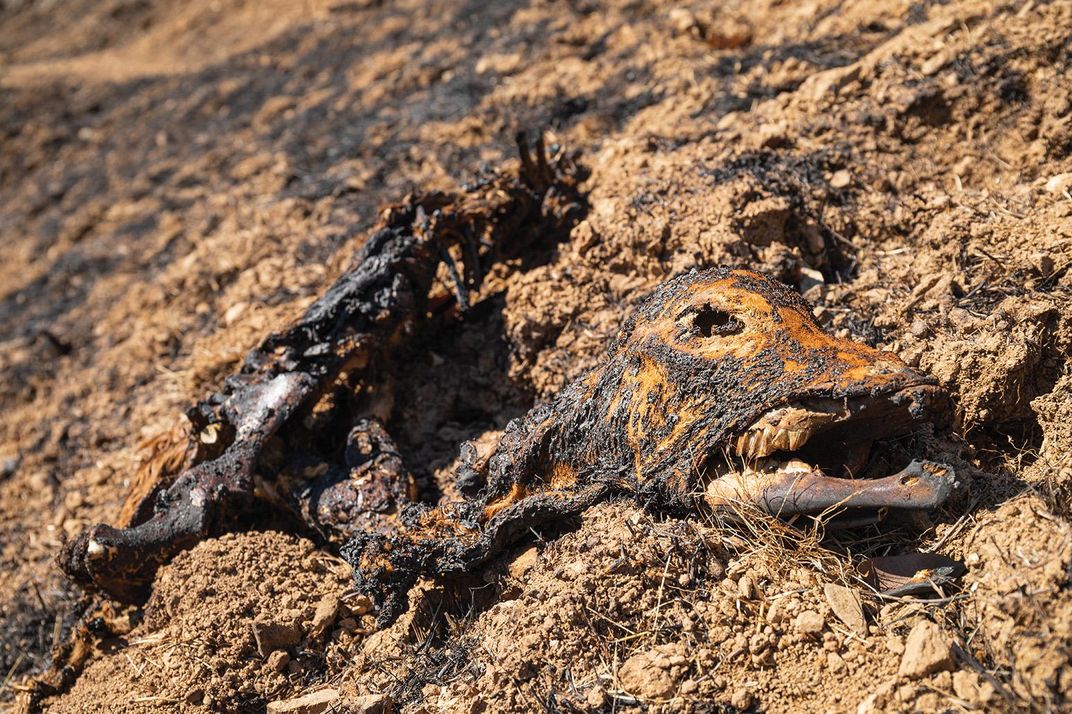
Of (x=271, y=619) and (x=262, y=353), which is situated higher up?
(x=262, y=353)

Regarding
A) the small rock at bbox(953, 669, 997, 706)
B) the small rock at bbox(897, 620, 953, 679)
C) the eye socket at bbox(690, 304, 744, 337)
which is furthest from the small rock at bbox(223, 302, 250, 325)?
the small rock at bbox(953, 669, 997, 706)

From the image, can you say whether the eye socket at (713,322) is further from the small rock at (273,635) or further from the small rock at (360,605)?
the small rock at (273,635)

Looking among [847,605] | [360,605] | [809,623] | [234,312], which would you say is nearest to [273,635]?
[360,605]

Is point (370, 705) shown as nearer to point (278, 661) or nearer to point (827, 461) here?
point (278, 661)

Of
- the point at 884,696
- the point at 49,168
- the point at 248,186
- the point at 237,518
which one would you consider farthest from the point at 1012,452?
the point at 49,168

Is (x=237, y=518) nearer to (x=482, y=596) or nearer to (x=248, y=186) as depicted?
(x=482, y=596)

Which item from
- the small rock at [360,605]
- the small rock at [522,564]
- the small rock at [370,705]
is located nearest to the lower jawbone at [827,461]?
the small rock at [522,564]
